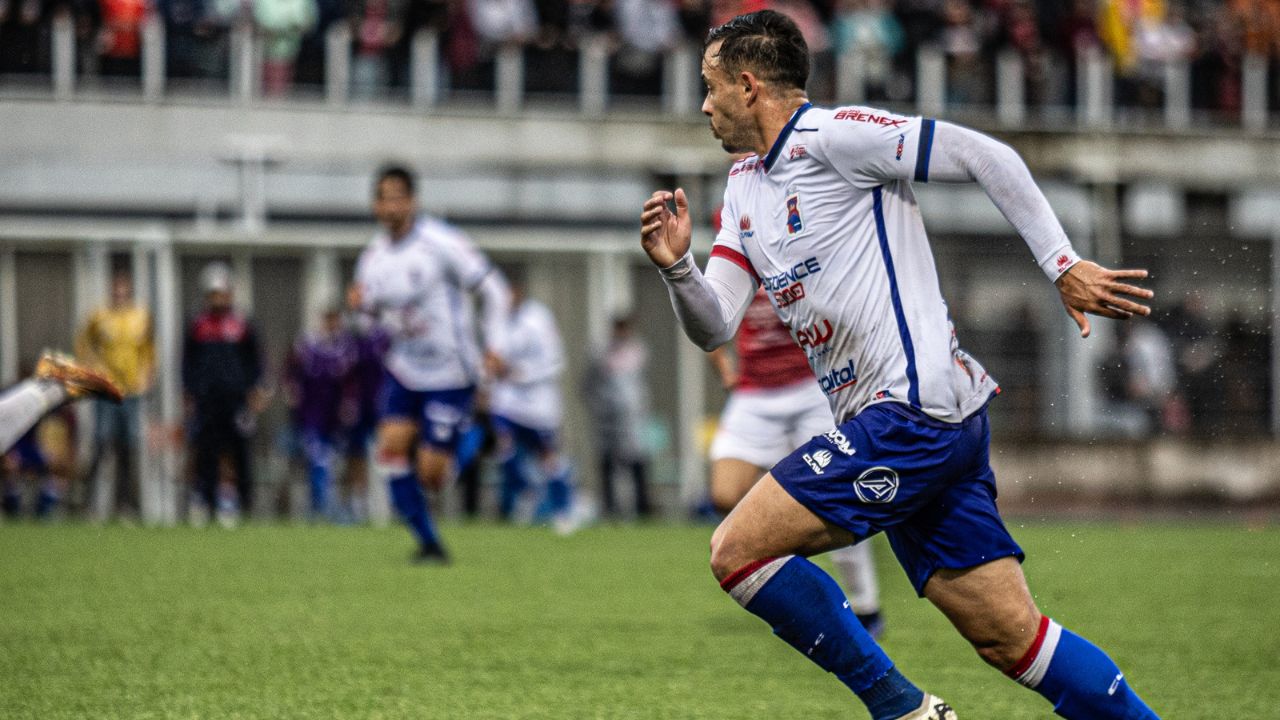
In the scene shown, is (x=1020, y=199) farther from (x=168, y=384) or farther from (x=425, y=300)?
(x=168, y=384)

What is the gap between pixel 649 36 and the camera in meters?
24.5

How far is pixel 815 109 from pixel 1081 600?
6241mm

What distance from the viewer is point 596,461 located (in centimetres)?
2027

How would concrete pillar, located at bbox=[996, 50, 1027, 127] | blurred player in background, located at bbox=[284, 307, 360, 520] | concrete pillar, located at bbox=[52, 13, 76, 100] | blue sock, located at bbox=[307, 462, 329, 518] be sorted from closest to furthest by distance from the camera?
1. blurred player in background, located at bbox=[284, 307, 360, 520]
2. blue sock, located at bbox=[307, 462, 329, 518]
3. concrete pillar, located at bbox=[52, 13, 76, 100]
4. concrete pillar, located at bbox=[996, 50, 1027, 127]

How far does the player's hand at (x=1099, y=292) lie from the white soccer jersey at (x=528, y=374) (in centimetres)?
1407

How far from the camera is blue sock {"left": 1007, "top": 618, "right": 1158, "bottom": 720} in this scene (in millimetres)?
4660

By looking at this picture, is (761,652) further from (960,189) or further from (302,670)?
(960,189)

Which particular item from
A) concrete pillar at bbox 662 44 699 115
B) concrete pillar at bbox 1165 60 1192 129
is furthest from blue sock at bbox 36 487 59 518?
concrete pillar at bbox 1165 60 1192 129

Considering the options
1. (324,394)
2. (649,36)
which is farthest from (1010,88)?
(324,394)

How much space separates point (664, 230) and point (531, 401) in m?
13.8

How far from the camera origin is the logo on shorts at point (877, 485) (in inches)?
184

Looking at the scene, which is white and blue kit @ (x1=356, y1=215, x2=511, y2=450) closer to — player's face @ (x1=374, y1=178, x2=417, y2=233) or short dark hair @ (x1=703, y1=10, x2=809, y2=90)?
player's face @ (x1=374, y1=178, x2=417, y2=233)

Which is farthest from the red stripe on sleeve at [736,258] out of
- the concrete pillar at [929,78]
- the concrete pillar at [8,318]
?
the concrete pillar at [929,78]

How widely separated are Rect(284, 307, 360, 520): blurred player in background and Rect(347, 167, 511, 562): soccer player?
6453 mm
